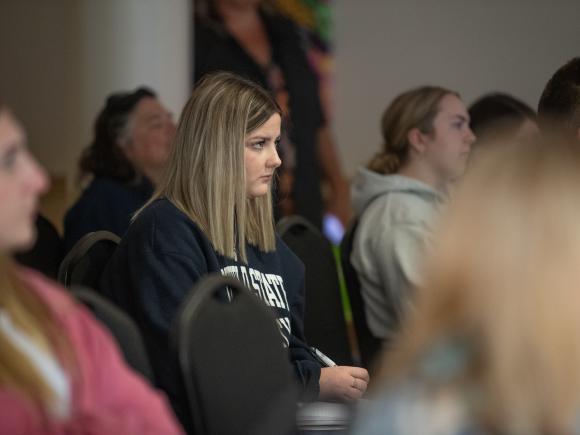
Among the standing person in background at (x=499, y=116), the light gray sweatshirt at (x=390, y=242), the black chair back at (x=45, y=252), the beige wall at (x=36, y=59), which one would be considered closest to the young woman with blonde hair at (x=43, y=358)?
the black chair back at (x=45, y=252)

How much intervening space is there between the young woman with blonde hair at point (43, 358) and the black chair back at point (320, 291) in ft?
5.03

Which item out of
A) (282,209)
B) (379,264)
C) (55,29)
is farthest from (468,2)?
(379,264)

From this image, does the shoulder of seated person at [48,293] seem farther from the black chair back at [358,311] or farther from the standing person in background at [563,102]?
the black chair back at [358,311]

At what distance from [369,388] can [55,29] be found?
3497mm

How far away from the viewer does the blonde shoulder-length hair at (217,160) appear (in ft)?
8.20

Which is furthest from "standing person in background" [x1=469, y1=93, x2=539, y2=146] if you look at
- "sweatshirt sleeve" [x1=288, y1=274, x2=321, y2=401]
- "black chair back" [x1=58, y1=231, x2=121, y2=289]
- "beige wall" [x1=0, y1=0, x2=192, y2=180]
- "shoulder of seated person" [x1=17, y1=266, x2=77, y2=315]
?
"shoulder of seated person" [x1=17, y1=266, x2=77, y2=315]

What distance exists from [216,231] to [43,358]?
110cm

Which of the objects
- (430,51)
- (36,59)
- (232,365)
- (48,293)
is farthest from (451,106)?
(36,59)

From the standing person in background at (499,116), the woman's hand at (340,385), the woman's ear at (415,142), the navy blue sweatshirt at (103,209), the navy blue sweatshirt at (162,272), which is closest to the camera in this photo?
the navy blue sweatshirt at (162,272)

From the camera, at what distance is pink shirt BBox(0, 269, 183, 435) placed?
1.37 meters

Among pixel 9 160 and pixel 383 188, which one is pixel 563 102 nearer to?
pixel 383 188

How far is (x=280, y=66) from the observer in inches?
189

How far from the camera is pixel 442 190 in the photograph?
11.4 feet

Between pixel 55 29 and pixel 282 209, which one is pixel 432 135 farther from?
pixel 55 29
